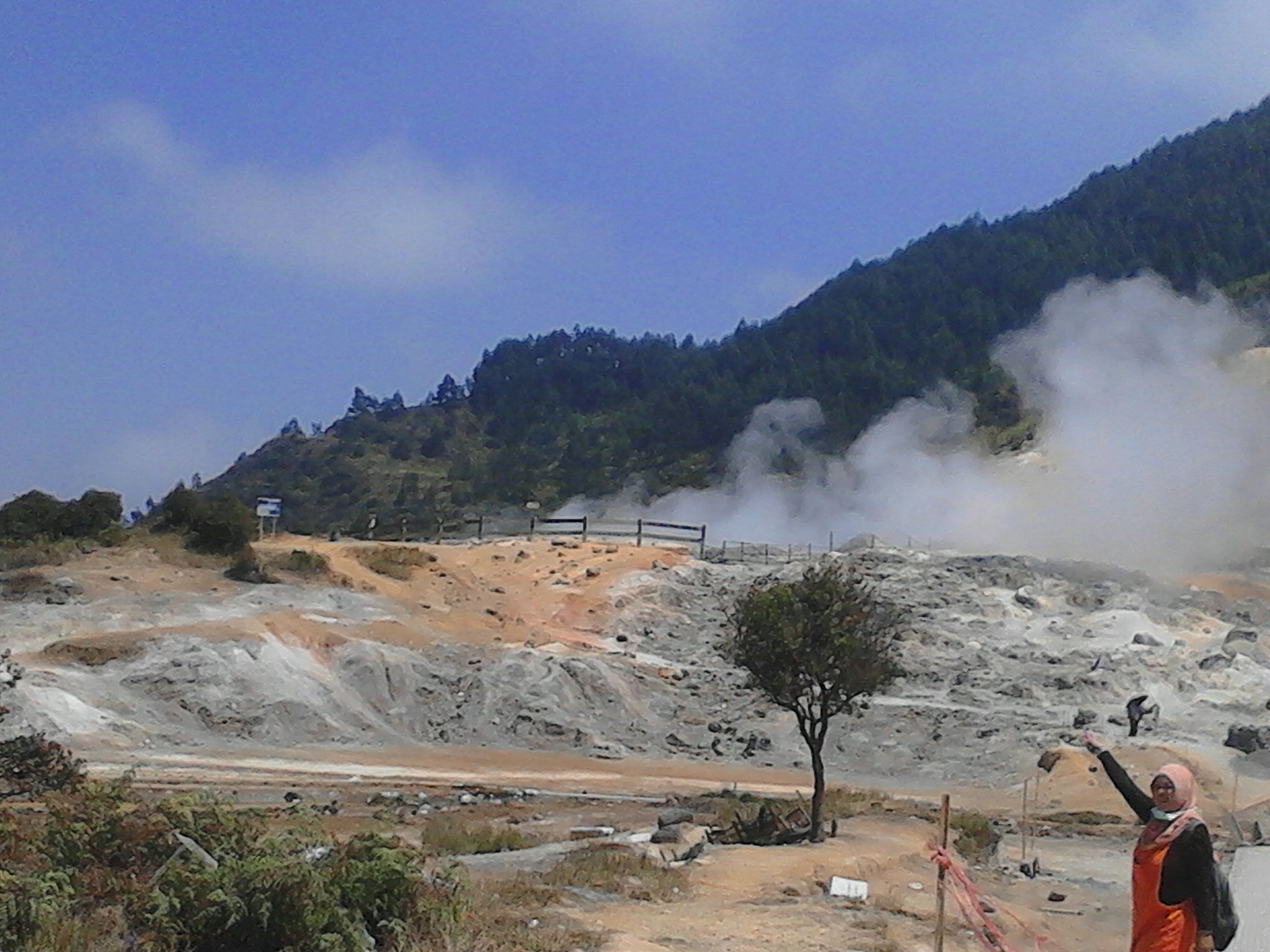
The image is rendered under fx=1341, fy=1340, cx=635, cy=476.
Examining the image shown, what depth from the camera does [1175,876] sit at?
6.79m

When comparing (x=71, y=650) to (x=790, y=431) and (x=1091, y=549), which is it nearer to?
(x=1091, y=549)

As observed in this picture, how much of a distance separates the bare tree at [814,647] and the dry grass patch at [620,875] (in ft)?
15.8

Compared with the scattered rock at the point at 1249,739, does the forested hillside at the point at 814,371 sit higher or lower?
higher

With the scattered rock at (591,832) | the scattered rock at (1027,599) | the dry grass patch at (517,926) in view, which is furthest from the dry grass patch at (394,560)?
the dry grass patch at (517,926)

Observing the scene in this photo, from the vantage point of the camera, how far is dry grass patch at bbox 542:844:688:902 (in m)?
13.7

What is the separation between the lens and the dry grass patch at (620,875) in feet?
45.0

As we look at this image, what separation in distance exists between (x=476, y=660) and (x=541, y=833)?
18.5 m

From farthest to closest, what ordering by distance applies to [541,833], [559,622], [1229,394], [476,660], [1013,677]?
[1229,394], [559,622], [1013,677], [476,660], [541,833]

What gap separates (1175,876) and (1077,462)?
7573cm

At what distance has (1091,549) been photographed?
67125 mm

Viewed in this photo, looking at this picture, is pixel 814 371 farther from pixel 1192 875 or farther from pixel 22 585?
pixel 1192 875

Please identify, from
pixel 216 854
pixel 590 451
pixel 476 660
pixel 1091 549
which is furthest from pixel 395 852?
pixel 590 451

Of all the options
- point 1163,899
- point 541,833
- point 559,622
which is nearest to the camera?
point 1163,899

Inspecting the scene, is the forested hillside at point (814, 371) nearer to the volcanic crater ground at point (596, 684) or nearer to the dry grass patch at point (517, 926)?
the volcanic crater ground at point (596, 684)
